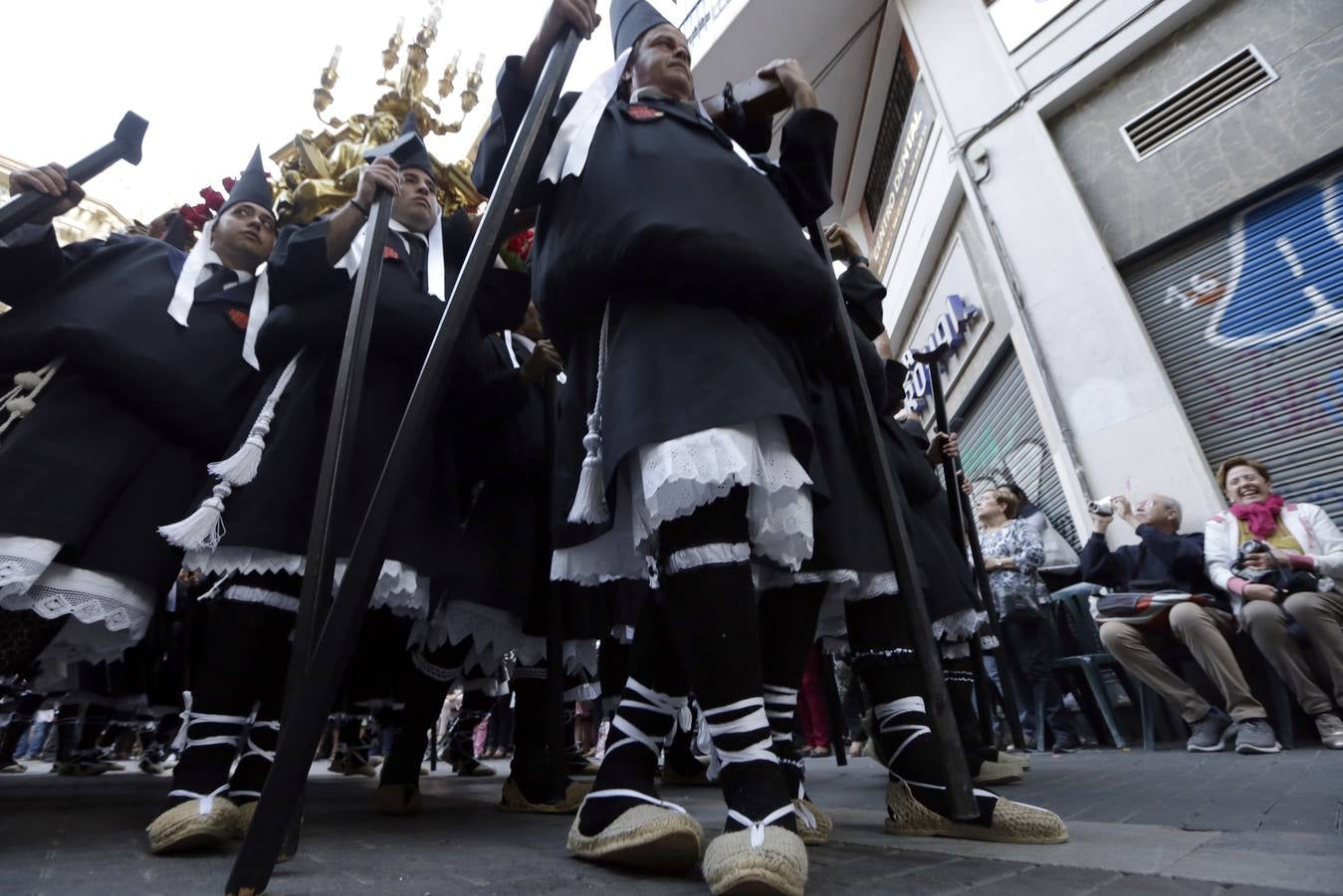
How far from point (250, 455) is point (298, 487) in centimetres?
14

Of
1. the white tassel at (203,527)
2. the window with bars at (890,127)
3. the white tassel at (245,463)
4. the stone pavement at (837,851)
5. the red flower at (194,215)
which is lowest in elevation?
the stone pavement at (837,851)

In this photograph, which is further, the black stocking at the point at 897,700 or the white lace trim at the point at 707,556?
the black stocking at the point at 897,700

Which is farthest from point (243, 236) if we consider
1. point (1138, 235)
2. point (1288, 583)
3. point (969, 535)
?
point (1138, 235)

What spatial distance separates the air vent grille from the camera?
582cm

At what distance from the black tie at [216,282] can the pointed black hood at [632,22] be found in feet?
4.64

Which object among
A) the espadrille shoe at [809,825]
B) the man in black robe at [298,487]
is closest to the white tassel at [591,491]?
the man in black robe at [298,487]

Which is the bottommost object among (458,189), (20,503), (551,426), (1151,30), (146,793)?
(146,793)

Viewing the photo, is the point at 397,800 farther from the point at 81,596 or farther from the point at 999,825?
the point at 999,825

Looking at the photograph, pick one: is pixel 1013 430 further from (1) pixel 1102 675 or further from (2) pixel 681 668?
(2) pixel 681 668

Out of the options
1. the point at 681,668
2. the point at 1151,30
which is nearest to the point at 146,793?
the point at 681,668

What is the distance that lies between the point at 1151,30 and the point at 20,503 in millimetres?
8133

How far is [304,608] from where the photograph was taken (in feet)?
4.39

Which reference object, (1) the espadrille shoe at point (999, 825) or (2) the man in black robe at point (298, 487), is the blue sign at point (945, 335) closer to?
(2) the man in black robe at point (298, 487)

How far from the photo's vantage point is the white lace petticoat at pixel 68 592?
163cm
